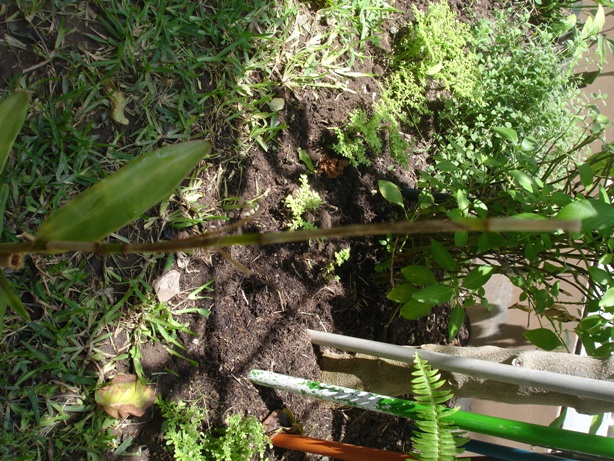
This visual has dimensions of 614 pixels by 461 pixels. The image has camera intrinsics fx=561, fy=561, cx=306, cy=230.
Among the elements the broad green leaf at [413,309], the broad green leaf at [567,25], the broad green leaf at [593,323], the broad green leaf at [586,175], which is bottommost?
the broad green leaf at [413,309]

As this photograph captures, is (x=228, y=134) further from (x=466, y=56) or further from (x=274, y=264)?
(x=466, y=56)

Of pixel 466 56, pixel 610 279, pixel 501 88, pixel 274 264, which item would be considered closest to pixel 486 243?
pixel 610 279

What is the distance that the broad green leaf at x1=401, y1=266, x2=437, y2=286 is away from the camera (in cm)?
210

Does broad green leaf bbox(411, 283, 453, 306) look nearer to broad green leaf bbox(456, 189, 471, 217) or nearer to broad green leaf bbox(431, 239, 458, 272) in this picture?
broad green leaf bbox(431, 239, 458, 272)

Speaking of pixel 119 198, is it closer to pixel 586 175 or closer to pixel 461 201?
pixel 461 201

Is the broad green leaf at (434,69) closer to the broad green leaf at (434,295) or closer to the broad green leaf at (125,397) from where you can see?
the broad green leaf at (434,295)

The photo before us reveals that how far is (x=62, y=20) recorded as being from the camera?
1728 mm

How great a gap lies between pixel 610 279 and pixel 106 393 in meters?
1.63

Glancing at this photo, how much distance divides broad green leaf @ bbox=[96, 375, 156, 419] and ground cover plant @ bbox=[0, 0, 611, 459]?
4 cm

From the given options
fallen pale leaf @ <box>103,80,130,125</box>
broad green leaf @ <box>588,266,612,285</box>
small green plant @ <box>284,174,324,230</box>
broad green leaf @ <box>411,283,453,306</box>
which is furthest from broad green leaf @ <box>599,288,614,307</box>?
fallen pale leaf @ <box>103,80,130,125</box>

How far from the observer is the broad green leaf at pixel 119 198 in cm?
91

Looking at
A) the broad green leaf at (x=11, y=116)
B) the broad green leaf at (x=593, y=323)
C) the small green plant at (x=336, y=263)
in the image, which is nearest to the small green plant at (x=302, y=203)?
the small green plant at (x=336, y=263)

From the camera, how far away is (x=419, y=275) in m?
2.10

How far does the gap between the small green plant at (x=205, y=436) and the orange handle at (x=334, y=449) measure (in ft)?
0.28
